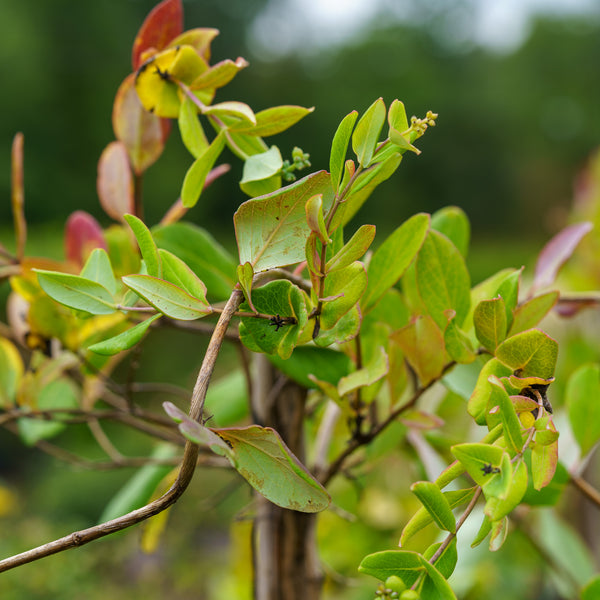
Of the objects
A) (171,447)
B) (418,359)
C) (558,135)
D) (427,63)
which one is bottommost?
(558,135)

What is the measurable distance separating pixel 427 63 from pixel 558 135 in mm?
2971

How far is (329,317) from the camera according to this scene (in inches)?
6.8

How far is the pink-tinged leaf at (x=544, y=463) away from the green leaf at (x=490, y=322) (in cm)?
4

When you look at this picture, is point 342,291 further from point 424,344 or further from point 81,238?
point 81,238

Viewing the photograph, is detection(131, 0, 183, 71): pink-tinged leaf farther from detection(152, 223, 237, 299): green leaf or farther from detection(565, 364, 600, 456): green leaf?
detection(565, 364, 600, 456): green leaf

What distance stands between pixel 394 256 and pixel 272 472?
0.10 m

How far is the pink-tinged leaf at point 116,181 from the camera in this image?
306 millimetres

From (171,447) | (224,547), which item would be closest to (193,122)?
(171,447)

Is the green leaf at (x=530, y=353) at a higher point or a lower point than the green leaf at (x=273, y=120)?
lower

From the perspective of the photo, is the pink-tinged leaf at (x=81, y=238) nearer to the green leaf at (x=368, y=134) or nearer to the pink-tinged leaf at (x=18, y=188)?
the pink-tinged leaf at (x=18, y=188)

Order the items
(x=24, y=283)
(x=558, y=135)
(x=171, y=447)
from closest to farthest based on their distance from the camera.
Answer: (x=24, y=283) → (x=171, y=447) → (x=558, y=135)

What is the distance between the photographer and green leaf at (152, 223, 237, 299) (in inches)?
10.2

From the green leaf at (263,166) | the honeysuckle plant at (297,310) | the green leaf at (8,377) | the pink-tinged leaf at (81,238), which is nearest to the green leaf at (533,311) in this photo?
the honeysuckle plant at (297,310)

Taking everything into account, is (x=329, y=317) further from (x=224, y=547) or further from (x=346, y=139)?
(x=224, y=547)
